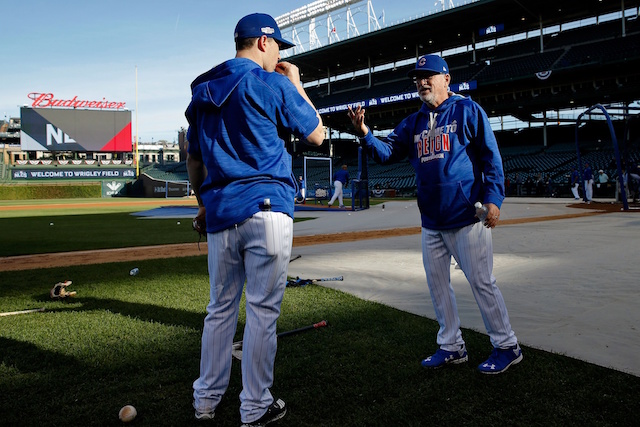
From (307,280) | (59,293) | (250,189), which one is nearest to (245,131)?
(250,189)

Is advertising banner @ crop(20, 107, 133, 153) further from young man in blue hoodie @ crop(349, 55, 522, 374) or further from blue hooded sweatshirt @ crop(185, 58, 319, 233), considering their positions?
blue hooded sweatshirt @ crop(185, 58, 319, 233)

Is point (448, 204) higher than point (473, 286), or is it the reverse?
point (448, 204)

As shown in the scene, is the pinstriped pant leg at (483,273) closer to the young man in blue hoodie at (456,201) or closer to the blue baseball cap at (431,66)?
the young man in blue hoodie at (456,201)

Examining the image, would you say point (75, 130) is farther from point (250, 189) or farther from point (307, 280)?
point (250, 189)

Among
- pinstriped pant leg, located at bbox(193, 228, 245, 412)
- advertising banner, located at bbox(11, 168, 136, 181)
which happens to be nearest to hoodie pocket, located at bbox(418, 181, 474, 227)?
pinstriped pant leg, located at bbox(193, 228, 245, 412)

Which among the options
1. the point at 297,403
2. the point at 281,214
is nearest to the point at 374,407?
the point at 297,403

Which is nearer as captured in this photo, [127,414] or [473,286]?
[127,414]

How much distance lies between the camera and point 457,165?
9.68ft

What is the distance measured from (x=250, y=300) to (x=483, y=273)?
1504mm

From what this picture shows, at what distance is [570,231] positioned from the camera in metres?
9.61

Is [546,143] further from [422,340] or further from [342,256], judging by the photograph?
[422,340]

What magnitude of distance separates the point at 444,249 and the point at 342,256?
4.15m

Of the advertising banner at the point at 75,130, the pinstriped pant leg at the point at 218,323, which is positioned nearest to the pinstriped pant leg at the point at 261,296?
the pinstriped pant leg at the point at 218,323

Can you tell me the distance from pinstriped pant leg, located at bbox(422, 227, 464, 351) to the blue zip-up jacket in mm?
114
